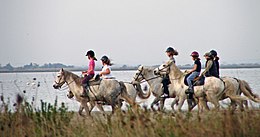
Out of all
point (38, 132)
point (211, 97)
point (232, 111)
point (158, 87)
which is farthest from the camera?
point (158, 87)

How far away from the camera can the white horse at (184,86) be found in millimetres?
19594

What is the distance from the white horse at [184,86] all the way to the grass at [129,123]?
7.37 meters

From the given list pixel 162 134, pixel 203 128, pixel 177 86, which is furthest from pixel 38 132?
pixel 177 86

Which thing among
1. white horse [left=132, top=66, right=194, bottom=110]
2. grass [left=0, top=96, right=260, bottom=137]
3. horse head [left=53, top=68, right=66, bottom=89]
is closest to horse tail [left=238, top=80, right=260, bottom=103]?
white horse [left=132, top=66, right=194, bottom=110]

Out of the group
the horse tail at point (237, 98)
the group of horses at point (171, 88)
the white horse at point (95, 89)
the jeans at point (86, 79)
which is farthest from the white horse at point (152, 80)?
the horse tail at point (237, 98)

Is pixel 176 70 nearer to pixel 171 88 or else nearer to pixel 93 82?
pixel 171 88

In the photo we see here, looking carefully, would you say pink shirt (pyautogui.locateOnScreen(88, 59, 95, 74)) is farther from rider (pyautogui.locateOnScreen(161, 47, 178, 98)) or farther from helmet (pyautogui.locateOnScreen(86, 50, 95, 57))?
rider (pyautogui.locateOnScreen(161, 47, 178, 98))

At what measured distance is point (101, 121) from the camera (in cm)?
1190

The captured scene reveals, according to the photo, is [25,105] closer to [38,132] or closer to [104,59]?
[38,132]

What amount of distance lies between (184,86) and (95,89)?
9.32 feet

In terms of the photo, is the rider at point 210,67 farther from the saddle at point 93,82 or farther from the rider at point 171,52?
the saddle at point 93,82

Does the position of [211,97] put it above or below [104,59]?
below

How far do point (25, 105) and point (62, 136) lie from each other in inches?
53.3

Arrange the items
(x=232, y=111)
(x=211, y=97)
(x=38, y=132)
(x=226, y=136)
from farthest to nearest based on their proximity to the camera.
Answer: (x=211, y=97)
(x=38, y=132)
(x=232, y=111)
(x=226, y=136)
